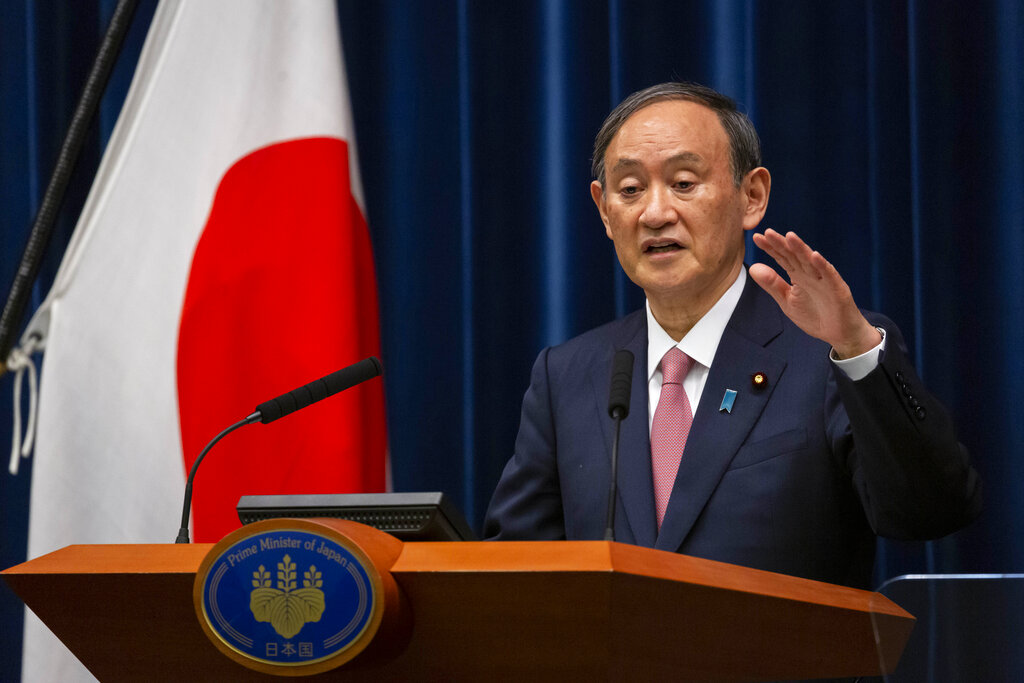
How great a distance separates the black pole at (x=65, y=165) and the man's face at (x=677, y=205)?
92cm

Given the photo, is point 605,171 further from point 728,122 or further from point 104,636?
point 104,636

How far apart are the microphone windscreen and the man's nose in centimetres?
58

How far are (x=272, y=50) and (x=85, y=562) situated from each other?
143 centimetres

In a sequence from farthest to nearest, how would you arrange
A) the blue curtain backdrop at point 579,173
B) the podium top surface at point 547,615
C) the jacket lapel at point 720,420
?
the blue curtain backdrop at point 579,173 < the jacket lapel at point 720,420 < the podium top surface at point 547,615

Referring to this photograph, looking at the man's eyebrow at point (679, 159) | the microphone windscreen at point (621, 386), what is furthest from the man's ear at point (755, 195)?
the microphone windscreen at point (621, 386)

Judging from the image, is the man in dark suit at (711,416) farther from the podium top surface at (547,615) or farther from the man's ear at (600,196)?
the podium top surface at (547,615)

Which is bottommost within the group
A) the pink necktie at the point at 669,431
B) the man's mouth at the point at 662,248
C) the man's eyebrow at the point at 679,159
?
the pink necktie at the point at 669,431

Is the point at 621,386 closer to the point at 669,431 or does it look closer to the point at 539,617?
the point at 539,617

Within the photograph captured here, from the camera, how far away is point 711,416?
1603mm

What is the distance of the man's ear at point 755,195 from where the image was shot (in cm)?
188

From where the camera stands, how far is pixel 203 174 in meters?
2.04

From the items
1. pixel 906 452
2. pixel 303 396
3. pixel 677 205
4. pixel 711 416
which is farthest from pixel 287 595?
pixel 677 205

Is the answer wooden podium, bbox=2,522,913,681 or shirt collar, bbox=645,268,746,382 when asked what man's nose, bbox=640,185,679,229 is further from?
wooden podium, bbox=2,522,913,681

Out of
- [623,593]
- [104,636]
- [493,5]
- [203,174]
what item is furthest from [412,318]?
[623,593]
